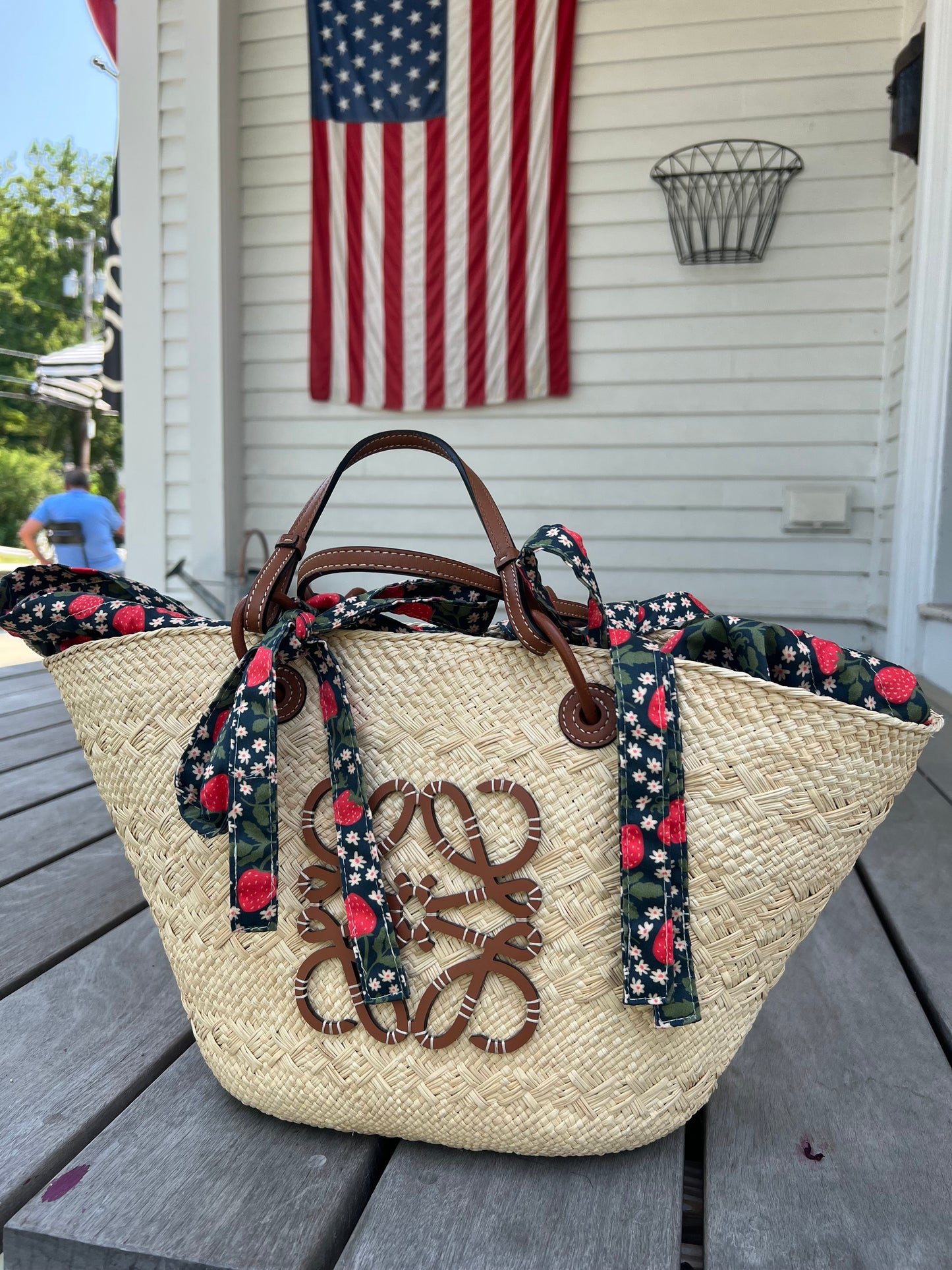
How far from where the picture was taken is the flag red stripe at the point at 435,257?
126 inches

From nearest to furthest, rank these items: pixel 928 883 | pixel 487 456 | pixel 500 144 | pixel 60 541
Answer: pixel 928 883 < pixel 500 144 < pixel 487 456 < pixel 60 541

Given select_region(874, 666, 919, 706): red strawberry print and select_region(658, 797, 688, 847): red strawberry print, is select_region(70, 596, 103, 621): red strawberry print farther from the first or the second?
select_region(874, 666, 919, 706): red strawberry print

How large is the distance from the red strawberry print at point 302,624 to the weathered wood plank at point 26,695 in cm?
170

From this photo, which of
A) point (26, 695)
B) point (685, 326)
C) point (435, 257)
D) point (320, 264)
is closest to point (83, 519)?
point (320, 264)

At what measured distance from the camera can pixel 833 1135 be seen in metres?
0.60

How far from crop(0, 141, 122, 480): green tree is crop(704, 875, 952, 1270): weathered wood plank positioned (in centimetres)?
2448

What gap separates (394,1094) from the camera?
1.90 ft

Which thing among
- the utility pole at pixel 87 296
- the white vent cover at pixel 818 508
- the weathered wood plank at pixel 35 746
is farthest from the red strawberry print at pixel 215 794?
the utility pole at pixel 87 296

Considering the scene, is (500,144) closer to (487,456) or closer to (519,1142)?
(487,456)

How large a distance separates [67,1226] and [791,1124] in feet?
1.53

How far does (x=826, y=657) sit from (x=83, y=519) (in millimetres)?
4950

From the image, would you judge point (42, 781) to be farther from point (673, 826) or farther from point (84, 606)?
point (673, 826)

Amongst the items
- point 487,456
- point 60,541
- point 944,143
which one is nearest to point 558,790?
point 944,143

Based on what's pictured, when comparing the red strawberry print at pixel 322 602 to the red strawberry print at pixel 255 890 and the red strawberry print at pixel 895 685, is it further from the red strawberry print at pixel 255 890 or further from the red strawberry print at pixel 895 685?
the red strawberry print at pixel 895 685
